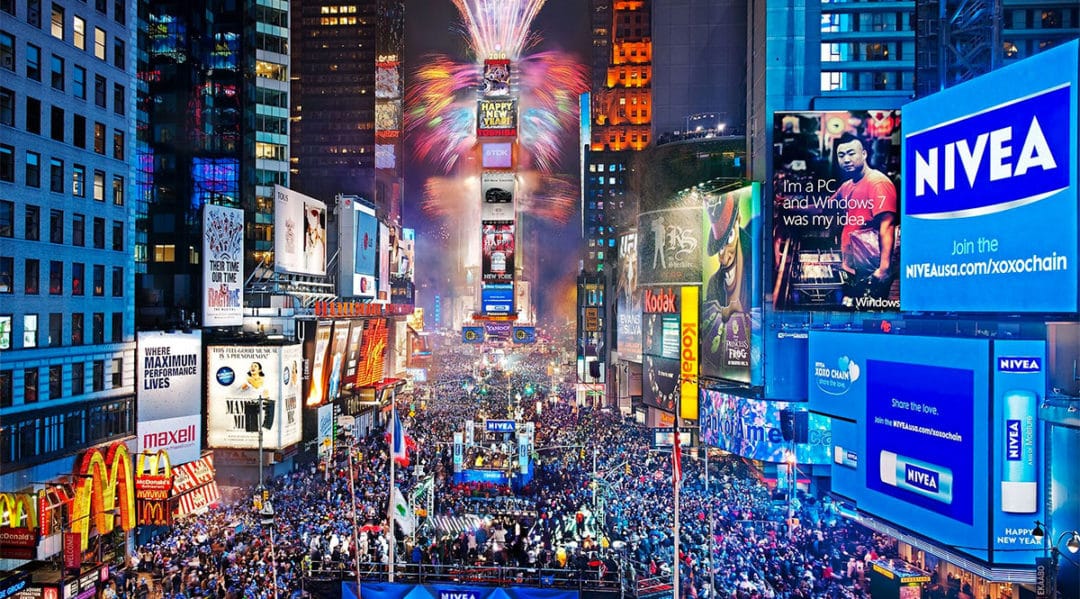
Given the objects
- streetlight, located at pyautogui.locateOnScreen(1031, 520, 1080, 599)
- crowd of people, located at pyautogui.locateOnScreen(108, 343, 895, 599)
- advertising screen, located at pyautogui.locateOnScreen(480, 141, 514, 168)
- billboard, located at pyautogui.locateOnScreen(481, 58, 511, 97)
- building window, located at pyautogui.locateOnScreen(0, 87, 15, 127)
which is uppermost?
billboard, located at pyautogui.locateOnScreen(481, 58, 511, 97)

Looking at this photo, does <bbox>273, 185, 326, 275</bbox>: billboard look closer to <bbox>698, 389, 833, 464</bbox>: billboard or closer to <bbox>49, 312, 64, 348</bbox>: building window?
<bbox>49, 312, 64, 348</bbox>: building window

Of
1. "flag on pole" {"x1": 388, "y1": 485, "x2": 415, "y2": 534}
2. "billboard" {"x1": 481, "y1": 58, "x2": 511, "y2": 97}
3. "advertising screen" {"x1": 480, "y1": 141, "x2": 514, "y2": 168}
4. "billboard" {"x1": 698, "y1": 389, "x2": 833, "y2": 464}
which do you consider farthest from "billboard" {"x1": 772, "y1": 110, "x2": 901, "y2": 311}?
"billboard" {"x1": 481, "y1": 58, "x2": 511, "y2": 97}

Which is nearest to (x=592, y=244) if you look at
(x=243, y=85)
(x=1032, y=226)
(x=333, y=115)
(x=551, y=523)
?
(x=333, y=115)

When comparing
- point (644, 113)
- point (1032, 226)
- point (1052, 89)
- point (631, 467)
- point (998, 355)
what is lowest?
point (631, 467)

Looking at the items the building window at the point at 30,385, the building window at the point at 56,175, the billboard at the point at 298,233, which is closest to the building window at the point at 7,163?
the building window at the point at 56,175

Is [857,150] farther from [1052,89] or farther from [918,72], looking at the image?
[1052,89]

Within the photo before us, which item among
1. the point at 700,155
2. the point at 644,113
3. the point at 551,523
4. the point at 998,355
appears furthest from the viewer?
the point at 644,113

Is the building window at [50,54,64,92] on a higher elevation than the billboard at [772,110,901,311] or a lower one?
higher

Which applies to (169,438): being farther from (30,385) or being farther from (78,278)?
(30,385)
